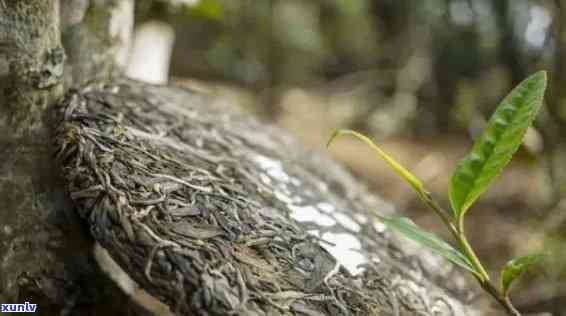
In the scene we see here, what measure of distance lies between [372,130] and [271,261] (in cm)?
253

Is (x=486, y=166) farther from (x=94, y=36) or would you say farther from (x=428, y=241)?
(x=94, y=36)

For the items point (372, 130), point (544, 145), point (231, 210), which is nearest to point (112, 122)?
point (231, 210)

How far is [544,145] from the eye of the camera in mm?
2156

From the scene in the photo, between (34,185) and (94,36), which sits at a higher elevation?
(94,36)

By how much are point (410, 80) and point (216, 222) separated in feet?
9.01

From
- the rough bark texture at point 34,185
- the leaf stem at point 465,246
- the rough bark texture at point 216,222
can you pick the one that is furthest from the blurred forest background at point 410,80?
the rough bark texture at point 34,185

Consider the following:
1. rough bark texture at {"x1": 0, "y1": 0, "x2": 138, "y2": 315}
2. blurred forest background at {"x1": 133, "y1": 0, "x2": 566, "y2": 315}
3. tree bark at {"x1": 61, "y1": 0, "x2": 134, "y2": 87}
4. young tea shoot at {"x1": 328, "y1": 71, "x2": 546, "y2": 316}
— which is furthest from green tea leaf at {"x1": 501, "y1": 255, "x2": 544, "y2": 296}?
blurred forest background at {"x1": 133, "y1": 0, "x2": 566, "y2": 315}

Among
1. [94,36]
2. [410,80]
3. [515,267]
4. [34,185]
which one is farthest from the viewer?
[410,80]

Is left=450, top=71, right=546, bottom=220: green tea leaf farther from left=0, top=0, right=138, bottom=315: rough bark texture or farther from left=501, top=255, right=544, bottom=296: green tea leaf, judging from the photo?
left=0, top=0, right=138, bottom=315: rough bark texture

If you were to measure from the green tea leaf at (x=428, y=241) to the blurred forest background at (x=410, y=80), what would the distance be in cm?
108

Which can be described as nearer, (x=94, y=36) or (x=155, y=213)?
(x=155, y=213)

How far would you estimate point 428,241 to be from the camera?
0.95 metres

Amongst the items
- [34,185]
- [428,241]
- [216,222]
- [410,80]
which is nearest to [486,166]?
[428,241]

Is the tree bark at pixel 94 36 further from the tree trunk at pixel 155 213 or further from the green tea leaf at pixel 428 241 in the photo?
the green tea leaf at pixel 428 241
